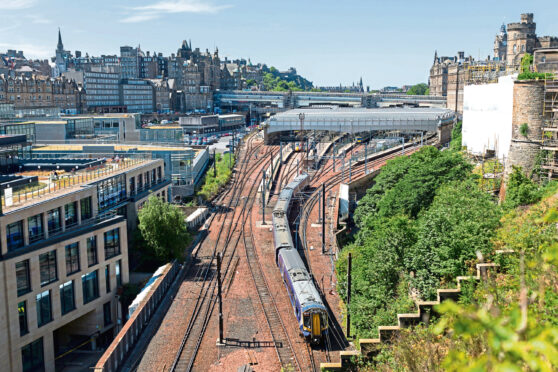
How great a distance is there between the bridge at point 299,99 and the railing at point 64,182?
411 feet

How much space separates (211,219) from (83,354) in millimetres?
23502

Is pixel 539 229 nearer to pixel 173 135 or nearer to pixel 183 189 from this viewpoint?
pixel 183 189

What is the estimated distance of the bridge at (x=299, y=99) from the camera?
169 m

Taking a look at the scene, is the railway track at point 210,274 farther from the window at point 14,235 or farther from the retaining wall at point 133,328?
the window at point 14,235

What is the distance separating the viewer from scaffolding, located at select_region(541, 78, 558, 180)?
35844 mm

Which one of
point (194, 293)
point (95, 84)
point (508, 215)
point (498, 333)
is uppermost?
point (95, 84)

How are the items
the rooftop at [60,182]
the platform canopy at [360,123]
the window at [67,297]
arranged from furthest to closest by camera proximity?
1. the platform canopy at [360,123]
2. the window at [67,297]
3. the rooftop at [60,182]

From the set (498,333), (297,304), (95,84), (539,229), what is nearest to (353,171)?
(297,304)

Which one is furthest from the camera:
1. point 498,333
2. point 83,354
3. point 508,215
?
point 83,354

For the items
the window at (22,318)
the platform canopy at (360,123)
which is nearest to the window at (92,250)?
the window at (22,318)

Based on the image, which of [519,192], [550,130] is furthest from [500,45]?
[519,192]

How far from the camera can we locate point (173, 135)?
73312 millimetres

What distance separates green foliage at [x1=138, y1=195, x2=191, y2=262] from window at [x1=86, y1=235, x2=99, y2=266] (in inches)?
212

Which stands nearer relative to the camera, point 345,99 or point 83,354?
point 83,354
